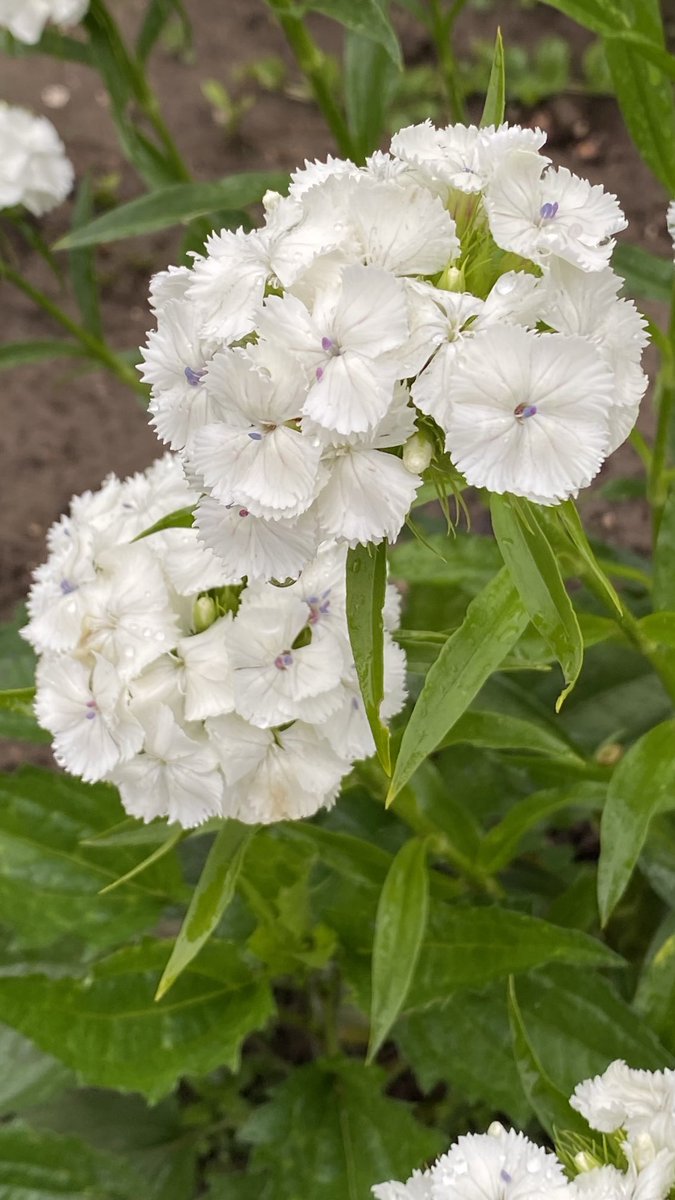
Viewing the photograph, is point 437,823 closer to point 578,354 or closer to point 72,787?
point 72,787

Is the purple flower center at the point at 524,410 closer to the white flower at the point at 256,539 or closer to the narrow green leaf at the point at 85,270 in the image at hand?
the white flower at the point at 256,539

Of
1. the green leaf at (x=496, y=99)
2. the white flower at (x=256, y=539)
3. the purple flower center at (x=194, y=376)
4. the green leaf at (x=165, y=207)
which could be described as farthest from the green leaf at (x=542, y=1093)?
the green leaf at (x=165, y=207)

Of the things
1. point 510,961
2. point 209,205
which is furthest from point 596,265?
point 209,205

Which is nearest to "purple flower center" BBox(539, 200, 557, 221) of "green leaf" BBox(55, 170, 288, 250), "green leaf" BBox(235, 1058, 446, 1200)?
"green leaf" BBox(55, 170, 288, 250)

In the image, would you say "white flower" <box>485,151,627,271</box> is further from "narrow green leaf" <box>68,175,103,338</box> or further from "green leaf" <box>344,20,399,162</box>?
"narrow green leaf" <box>68,175,103,338</box>

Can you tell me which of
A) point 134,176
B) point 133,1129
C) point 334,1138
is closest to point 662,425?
point 334,1138

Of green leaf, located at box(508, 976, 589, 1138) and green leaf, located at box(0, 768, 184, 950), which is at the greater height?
green leaf, located at box(0, 768, 184, 950)
